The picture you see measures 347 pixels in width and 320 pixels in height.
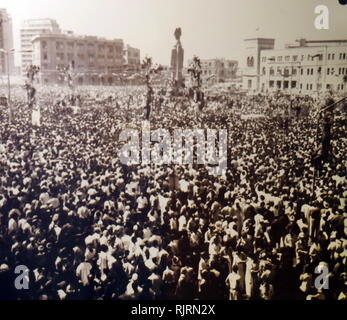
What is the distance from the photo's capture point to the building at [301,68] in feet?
19.2

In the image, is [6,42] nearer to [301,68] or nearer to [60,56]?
[60,56]

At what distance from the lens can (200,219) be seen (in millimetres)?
5488

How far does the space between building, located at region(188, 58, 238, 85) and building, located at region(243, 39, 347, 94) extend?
0.30m

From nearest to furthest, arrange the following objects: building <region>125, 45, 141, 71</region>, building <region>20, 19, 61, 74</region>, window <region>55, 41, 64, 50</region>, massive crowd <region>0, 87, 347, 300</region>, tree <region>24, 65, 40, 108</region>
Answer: massive crowd <region>0, 87, 347, 300</region>
building <region>20, 19, 61, 74</region>
building <region>125, 45, 141, 71</region>
window <region>55, 41, 64, 50</region>
tree <region>24, 65, 40, 108</region>

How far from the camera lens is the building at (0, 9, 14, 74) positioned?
604 cm

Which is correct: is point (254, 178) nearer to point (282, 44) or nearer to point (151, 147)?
point (151, 147)

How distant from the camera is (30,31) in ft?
20.9

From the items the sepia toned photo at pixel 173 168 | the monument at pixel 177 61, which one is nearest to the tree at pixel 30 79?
the sepia toned photo at pixel 173 168

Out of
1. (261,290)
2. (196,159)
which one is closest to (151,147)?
(196,159)

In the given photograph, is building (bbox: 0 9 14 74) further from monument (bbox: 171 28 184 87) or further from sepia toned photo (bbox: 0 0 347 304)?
monument (bbox: 171 28 184 87)

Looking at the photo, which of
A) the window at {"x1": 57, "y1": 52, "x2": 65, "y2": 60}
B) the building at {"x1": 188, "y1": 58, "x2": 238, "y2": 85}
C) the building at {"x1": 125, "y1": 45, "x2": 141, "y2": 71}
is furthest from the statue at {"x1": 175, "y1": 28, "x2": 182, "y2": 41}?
the window at {"x1": 57, "y1": 52, "x2": 65, "y2": 60}

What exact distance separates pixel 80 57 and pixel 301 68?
378cm
